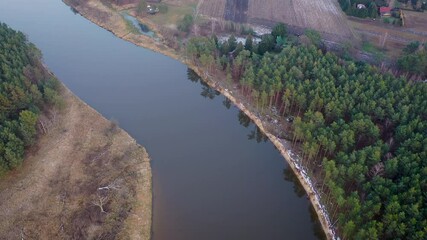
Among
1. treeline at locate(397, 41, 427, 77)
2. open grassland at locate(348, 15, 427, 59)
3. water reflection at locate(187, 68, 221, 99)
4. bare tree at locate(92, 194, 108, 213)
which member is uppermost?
open grassland at locate(348, 15, 427, 59)

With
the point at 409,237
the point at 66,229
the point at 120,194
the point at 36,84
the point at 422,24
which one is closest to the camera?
the point at 409,237

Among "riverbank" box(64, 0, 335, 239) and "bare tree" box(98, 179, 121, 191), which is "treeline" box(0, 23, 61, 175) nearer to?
"bare tree" box(98, 179, 121, 191)

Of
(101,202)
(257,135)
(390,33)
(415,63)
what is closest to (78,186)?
(101,202)

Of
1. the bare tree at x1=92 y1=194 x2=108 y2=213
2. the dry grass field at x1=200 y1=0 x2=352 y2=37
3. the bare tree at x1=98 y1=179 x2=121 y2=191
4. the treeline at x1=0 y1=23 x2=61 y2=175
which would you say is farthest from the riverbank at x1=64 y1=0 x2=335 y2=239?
the bare tree at x1=92 y1=194 x2=108 y2=213

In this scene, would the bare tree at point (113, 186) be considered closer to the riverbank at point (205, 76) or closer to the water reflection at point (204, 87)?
the riverbank at point (205, 76)

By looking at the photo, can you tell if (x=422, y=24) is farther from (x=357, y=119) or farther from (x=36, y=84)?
(x=36, y=84)

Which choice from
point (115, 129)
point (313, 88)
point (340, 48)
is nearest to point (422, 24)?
point (340, 48)
